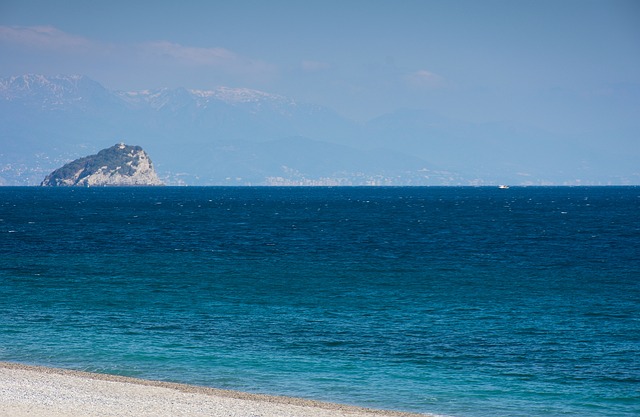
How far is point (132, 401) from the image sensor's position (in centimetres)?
2552

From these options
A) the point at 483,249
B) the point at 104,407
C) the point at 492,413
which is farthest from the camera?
the point at 483,249

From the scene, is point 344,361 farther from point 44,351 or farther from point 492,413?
point 44,351

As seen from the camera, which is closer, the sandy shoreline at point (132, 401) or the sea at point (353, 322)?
the sandy shoreline at point (132, 401)

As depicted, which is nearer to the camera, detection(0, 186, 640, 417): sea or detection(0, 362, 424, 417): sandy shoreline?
detection(0, 362, 424, 417): sandy shoreline

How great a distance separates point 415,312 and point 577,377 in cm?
1425

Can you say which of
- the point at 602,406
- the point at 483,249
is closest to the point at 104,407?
the point at 602,406

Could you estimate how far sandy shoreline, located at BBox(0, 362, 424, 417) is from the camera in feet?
79.2

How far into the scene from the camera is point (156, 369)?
32219 mm

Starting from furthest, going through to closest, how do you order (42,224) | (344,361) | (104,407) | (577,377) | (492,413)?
1. (42,224)
2. (344,361)
3. (577,377)
4. (492,413)
5. (104,407)

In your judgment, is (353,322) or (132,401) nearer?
(132,401)

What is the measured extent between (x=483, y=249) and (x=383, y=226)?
44.0m

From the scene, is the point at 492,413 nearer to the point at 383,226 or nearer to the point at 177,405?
the point at 177,405

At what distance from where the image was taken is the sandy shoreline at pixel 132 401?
2414 centimetres

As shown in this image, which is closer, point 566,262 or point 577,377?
point 577,377
